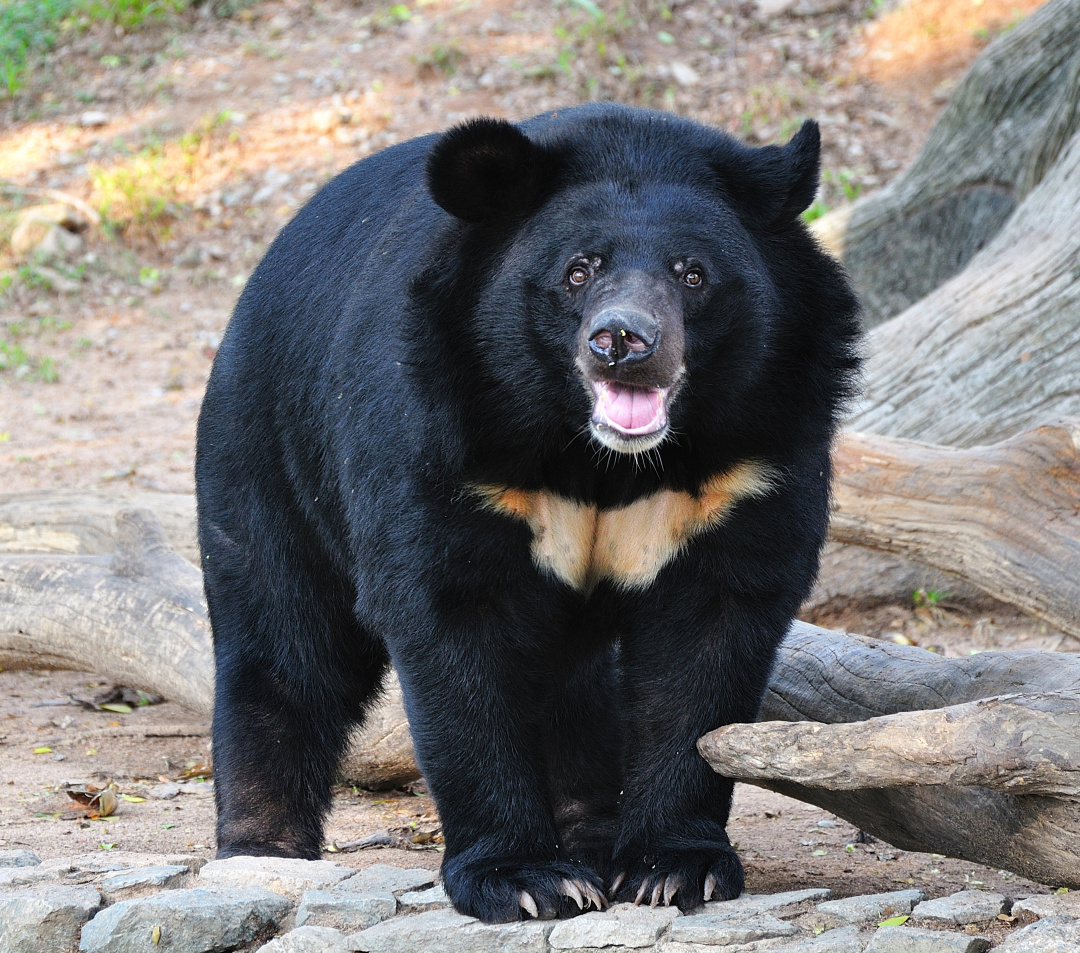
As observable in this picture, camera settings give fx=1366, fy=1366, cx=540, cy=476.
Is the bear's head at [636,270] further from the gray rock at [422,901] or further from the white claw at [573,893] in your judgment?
the gray rock at [422,901]

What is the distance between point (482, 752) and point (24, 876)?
1.07 metres

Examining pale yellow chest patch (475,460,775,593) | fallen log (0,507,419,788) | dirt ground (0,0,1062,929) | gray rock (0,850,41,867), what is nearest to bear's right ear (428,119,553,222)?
pale yellow chest patch (475,460,775,593)

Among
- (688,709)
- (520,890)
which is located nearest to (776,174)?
(688,709)

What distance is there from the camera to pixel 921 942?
230 centimetres

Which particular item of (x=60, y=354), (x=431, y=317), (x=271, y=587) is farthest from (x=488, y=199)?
(x=60, y=354)

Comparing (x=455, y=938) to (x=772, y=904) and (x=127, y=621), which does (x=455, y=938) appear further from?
(x=127, y=621)

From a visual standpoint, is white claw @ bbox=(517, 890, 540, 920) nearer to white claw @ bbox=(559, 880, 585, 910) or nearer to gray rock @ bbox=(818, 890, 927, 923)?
white claw @ bbox=(559, 880, 585, 910)

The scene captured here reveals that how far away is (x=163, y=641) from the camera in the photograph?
15.5ft

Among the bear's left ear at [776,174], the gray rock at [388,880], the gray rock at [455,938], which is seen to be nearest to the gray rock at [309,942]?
the gray rock at [455,938]

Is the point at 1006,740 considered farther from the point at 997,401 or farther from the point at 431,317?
the point at 997,401

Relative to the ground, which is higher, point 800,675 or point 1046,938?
point 800,675

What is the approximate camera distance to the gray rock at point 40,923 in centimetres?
285

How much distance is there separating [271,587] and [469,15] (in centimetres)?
915

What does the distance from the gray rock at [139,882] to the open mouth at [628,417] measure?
1.38 m
